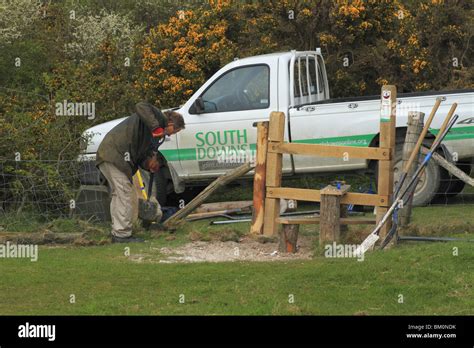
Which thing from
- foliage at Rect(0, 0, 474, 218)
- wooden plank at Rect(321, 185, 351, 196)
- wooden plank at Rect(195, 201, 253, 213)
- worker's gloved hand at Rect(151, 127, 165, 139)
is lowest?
wooden plank at Rect(195, 201, 253, 213)

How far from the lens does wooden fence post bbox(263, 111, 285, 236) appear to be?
12984 millimetres

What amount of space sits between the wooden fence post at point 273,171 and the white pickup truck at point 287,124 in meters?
2.06

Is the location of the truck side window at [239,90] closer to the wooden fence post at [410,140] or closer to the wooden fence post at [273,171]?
the wooden fence post at [273,171]

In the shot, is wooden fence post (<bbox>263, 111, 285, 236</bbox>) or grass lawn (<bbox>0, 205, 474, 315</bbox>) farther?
wooden fence post (<bbox>263, 111, 285, 236</bbox>)

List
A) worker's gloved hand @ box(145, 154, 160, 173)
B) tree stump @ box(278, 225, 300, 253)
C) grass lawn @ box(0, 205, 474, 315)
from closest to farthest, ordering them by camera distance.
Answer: grass lawn @ box(0, 205, 474, 315)
tree stump @ box(278, 225, 300, 253)
worker's gloved hand @ box(145, 154, 160, 173)

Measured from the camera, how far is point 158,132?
12.8 m

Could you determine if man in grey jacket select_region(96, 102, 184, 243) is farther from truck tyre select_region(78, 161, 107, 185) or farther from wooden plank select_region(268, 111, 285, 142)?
truck tyre select_region(78, 161, 107, 185)

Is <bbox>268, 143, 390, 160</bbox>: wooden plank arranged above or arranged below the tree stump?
above

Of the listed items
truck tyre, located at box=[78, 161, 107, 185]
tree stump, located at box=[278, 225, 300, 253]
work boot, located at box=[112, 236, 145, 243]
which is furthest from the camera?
truck tyre, located at box=[78, 161, 107, 185]

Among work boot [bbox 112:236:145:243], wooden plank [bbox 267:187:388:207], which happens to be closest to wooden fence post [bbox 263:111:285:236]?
wooden plank [bbox 267:187:388:207]

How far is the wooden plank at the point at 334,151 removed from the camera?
1215 centimetres

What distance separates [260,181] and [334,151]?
1180 millimetres

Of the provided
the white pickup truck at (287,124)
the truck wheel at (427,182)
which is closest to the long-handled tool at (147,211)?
the white pickup truck at (287,124)
